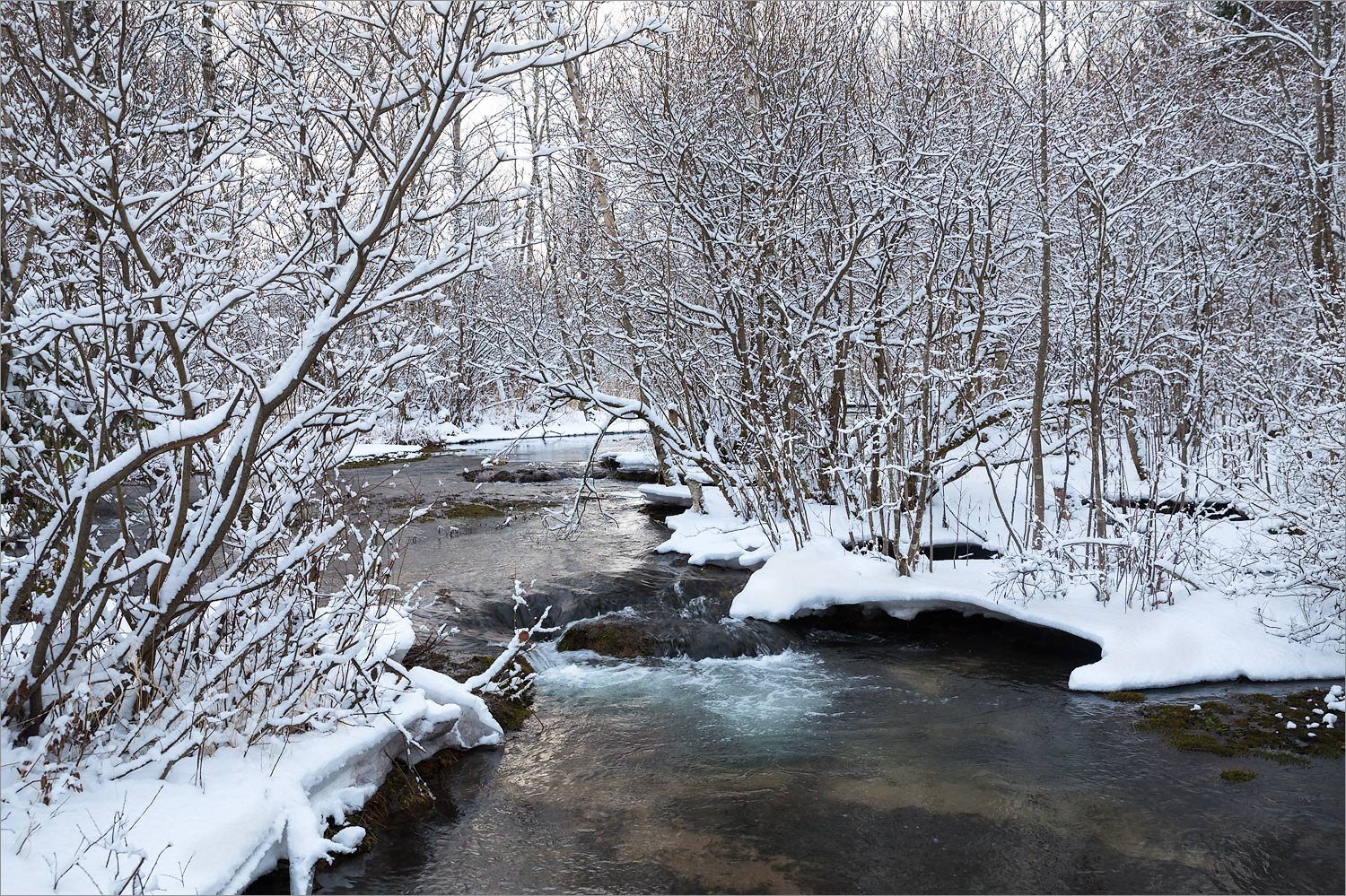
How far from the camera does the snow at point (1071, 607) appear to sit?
6906mm

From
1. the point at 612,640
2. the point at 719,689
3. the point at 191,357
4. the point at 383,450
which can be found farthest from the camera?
the point at 383,450

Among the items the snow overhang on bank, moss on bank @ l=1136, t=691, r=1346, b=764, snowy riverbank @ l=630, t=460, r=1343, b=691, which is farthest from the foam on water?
moss on bank @ l=1136, t=691, r=1346, b=764

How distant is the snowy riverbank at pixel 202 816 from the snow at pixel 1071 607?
4.46m

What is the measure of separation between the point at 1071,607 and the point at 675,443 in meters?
4.84

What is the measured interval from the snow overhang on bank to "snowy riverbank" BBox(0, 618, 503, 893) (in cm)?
436

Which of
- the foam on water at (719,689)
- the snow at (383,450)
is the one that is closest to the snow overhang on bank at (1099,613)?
the foam on water at (719,689)

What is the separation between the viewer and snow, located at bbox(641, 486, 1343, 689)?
6.91 meters

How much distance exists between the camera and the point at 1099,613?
25.3 ft

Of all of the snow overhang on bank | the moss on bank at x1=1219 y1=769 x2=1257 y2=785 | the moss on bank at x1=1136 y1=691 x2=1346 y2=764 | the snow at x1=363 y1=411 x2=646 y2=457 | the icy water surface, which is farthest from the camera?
the snow at x1=363 y1=411 x2=646 y2=457

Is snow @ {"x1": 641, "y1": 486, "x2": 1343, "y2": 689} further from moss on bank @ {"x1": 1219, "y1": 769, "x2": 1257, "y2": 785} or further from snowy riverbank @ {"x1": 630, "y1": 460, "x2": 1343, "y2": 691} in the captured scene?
moss on bank @ {"x1": 1219, "y1": 769, "x2": 1257, "y2": 785}

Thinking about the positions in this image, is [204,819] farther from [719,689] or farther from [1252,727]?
[1252,727]

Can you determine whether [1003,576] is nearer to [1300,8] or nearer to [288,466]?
[288,466]

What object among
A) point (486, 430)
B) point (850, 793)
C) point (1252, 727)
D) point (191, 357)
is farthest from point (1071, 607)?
point (486, 430)

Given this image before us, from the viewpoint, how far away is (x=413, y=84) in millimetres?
3980
